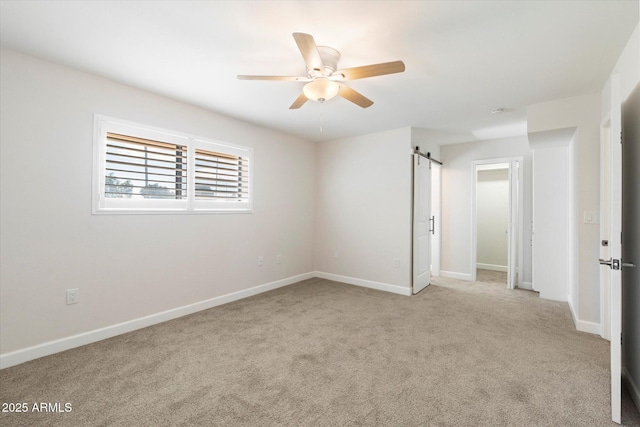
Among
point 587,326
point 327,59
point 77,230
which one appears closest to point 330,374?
point 327,59

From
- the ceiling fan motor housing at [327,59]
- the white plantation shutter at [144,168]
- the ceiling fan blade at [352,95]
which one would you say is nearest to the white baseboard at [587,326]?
the ceiling fan blade at [352,95]

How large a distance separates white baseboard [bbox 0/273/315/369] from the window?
1155mm

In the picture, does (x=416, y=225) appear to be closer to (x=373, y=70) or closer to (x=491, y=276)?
(x=491, y=276)

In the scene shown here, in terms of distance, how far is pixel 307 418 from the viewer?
5.72ft

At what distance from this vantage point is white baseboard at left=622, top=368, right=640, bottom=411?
1.88 m

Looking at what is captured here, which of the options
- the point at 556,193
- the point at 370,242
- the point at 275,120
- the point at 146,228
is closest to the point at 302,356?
the point at 146,228

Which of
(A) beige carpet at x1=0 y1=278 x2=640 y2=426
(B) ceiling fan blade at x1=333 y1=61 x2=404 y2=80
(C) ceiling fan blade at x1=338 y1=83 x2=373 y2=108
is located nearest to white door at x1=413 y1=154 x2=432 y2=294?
(A) beige carpet at x1=0 y1=278 x2=640 y2=426

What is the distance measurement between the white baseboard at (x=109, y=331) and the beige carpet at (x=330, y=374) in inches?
3.9

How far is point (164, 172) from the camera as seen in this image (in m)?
3.29

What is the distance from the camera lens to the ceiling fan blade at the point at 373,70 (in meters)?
1.88

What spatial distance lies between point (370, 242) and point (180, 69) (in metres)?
3.50

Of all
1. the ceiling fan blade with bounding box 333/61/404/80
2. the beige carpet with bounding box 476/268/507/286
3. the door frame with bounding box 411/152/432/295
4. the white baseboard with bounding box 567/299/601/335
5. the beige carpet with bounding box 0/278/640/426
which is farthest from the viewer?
the beige carpet with bounding box 476/268/507/286

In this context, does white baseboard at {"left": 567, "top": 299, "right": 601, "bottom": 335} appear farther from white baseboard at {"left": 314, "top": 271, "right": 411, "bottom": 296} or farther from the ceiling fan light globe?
the ceiling fan light globe

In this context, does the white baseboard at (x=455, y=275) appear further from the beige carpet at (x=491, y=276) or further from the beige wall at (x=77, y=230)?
the beige wall at (x=77, y=230)
